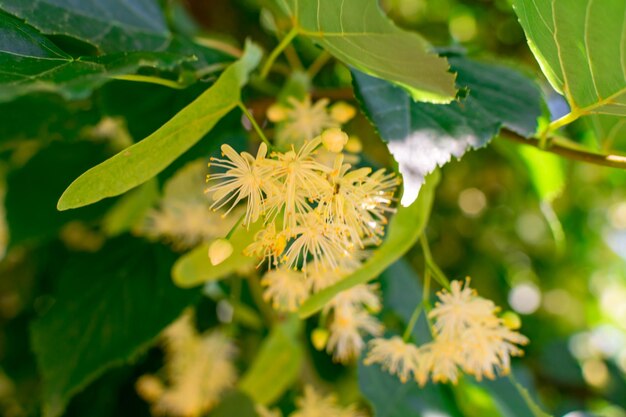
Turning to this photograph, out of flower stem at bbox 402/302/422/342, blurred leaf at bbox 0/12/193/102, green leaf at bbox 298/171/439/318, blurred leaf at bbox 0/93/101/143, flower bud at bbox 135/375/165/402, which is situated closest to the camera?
blurred leaf at bbox 0/12/193/102

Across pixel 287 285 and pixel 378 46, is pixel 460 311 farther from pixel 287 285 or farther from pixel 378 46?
pixel 378 46

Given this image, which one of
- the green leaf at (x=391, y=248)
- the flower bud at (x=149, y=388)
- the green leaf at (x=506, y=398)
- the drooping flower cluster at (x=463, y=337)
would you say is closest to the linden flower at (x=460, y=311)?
the drooping flower cluster at (x=463, y=337)

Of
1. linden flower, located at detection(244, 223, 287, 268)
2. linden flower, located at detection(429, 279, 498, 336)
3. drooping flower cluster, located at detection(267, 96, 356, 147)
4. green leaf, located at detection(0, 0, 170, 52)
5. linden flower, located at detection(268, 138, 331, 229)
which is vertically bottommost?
linden flower, located at detection(429, 279, 498, 336)

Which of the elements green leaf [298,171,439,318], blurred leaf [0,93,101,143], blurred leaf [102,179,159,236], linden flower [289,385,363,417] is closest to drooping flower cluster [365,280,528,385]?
green leaf [298,171,439,318]

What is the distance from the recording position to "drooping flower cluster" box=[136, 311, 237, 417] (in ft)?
3.70

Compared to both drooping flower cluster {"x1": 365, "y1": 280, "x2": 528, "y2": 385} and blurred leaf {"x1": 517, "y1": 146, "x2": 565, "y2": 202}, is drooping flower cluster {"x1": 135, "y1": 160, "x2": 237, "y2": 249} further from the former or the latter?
blurred leaf {"x1": 517, "y1": 146, "x2": 565, "y2": 202}

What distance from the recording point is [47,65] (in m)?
0.58

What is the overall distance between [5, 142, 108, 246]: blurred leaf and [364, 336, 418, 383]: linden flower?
0.58m

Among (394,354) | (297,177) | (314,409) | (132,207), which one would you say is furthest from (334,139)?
(132,207)

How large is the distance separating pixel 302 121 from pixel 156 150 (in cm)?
29

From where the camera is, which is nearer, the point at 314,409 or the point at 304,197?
the point at 304,197

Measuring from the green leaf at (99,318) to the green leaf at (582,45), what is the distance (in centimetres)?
62

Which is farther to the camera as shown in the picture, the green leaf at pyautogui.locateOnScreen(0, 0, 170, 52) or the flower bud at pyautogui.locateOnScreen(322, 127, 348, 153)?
the green leaf at pyautogui.locateOnScreen(0, 0, 170, 52)

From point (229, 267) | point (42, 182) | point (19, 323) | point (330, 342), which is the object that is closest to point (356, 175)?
point (229, 267)
